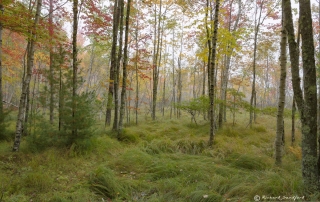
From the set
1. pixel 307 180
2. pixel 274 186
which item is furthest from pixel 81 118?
pixel 307 180

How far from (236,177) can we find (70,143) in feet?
14.5

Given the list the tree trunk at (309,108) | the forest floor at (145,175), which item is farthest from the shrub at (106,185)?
the tree trunk at (309,108)

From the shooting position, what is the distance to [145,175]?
4.37m

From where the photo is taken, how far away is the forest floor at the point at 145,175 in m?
3.29

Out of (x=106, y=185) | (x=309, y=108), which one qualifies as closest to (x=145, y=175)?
(x=106, y=185)

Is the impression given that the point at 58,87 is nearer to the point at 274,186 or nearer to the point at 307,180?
the point at 274,186

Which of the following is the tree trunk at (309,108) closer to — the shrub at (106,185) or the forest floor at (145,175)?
the forest floor at (145,175)

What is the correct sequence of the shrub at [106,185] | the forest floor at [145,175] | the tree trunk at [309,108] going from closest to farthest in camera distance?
the tree trunk at [309,108]
the forest floor at [145,175]
the shrub at [106,185]

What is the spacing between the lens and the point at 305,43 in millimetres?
2994

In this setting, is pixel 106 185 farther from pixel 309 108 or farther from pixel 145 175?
pixel 309 108

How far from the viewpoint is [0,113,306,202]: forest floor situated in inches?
130

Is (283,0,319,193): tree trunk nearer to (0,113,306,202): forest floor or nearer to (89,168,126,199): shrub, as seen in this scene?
(0,113,306,202): forest floor

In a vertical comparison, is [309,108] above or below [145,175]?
above

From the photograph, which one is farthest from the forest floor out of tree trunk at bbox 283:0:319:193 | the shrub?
tree trunk at bbox 283:0:319:193
